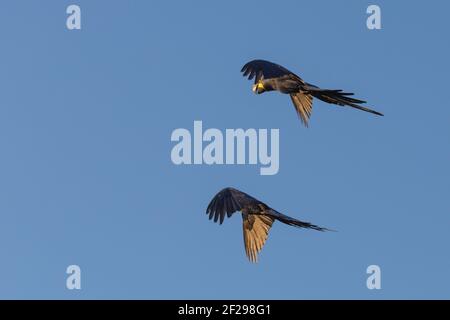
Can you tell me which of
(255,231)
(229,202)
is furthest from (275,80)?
(255,231)

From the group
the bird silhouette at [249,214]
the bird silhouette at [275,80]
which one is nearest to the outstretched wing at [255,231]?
the bird silhouette at [249,214]

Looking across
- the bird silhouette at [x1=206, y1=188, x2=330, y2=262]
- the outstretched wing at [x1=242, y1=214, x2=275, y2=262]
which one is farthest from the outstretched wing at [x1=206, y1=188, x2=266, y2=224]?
the outstretched wing at [x1=242, y1=214, x2=275, y2=262]

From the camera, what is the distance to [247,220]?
17.8 meters

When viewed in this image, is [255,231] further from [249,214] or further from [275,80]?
[275,80]

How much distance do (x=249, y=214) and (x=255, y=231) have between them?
1.30ft

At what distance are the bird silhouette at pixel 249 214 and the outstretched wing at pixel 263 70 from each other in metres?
2.23

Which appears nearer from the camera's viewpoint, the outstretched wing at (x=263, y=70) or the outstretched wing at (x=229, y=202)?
the outstretched wing at (x=229, y=202)

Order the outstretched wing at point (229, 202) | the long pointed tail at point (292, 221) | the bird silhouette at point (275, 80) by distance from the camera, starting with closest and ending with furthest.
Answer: the long pointed tail at point (292, 221) → the outstretched wing at point (229, 202) → the bird silhouette at point (275, 80)

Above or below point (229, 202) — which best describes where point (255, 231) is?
below

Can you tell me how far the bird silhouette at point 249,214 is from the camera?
17.2 m

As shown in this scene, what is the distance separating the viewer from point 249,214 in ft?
58.1

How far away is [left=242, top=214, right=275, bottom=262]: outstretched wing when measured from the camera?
700 inches

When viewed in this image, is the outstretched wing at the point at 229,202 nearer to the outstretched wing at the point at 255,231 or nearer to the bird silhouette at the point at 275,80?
the outstretched wing at the point at 255,231
